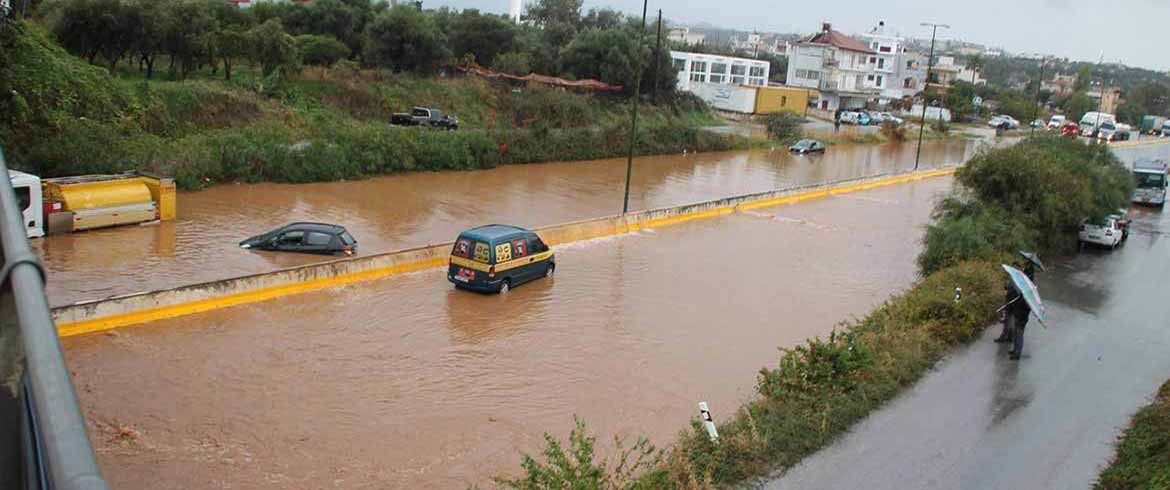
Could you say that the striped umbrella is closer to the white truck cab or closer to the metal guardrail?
the metal guardrail

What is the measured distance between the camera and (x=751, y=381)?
15.1 meters

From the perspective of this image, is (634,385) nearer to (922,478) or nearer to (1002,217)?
(922,478)

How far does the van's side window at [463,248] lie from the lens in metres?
18.2

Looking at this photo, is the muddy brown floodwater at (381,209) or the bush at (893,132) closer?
the muddy brown floodwater at (381,209)

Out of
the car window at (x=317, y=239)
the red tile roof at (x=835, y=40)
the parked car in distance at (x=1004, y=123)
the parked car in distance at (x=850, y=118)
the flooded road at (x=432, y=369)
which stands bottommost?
the flooded road at (x=432, y=369)

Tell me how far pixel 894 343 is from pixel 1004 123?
83403mm

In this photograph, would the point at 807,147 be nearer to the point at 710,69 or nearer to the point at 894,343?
the point at 710,69

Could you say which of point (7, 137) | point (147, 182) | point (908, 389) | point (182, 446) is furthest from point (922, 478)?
point (7, 137)

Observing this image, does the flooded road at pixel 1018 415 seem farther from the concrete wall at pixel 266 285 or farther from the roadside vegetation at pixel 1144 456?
the concrete wall at pixel 266 285

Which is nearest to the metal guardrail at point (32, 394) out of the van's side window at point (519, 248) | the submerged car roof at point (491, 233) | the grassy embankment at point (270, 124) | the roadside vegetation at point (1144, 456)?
the roadside vegetation at point (1144, 456)

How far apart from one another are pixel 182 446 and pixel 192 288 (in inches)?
212

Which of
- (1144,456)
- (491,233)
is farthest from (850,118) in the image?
(1144,456)

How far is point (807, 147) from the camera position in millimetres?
56031

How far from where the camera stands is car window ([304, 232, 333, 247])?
20.5 meters
